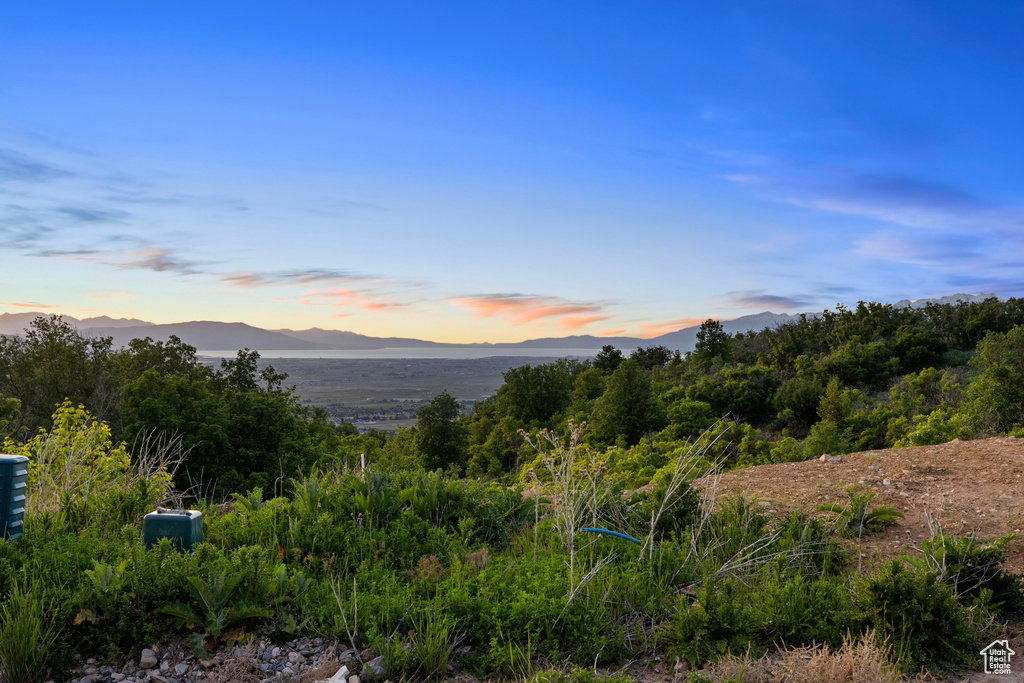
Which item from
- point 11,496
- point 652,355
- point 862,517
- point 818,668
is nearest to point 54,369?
point 11,496

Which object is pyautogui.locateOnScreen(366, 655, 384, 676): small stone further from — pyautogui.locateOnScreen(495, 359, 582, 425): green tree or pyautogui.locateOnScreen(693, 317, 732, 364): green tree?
pyautogui.locateOnScreen(495, 359, 582, 425): green tree

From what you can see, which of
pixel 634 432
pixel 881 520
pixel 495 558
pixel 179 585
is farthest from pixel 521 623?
pixel 634 432

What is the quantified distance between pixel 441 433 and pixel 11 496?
3678 cm

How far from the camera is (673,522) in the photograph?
5.86 m

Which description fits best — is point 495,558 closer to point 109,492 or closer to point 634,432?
point 109,492

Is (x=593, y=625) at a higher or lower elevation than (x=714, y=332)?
lower

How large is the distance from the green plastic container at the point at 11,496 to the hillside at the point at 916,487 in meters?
6.22

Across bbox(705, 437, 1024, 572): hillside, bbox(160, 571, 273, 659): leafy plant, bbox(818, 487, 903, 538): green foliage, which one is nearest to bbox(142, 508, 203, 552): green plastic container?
bbox(160, 571, 273, 659): leafy plant

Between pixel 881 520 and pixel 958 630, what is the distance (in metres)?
2.27

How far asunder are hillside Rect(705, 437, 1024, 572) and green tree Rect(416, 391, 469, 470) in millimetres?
33171

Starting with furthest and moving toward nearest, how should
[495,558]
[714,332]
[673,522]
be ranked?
[714,332]
[673,522]
[495,558]

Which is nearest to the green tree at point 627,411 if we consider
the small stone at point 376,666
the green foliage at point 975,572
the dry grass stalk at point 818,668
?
the green foliage at point 975,572

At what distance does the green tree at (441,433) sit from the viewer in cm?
4059

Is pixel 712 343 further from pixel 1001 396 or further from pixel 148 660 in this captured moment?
pixel 148 660
